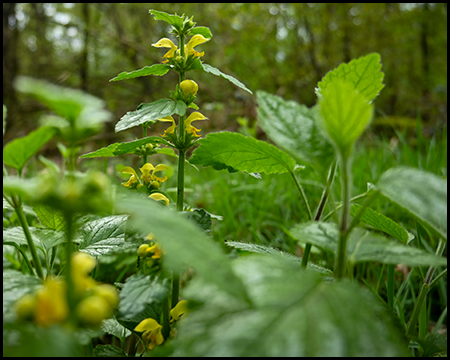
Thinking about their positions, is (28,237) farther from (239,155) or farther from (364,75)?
(364,75)

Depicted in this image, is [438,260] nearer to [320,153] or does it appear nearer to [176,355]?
[320,153]

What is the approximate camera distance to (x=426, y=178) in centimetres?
31

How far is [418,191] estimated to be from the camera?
30 centimetres

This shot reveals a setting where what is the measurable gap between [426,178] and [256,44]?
4.50 meters

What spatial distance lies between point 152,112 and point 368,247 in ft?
1.06

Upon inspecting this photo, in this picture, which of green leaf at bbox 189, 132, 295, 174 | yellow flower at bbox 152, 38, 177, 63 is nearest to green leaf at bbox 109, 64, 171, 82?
yellow flower at bbox 152, 38, 177, 63

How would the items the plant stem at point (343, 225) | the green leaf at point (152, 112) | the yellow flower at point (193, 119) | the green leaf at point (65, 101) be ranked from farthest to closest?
the yellow flower at point (193, 119), the green leaf at point (152, 112), the plant stem at point (343, 225), the green leaf at point (65, 101)

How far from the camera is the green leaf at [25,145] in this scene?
308 millimetres

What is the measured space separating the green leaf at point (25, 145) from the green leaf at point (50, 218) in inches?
7.7

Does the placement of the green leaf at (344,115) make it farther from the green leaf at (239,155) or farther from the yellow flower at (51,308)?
the yellow flower at (51,308)

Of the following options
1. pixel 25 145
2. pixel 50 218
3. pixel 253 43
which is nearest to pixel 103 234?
pixel 50 218

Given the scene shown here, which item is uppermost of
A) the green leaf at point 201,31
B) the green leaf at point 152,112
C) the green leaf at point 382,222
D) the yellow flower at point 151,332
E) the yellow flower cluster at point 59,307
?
the green leaf at point 201,31

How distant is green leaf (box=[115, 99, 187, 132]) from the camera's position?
45 cm

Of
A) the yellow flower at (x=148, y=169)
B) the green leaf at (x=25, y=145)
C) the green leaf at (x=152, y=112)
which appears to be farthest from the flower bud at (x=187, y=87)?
the green leaf at (x=25, y=145)
